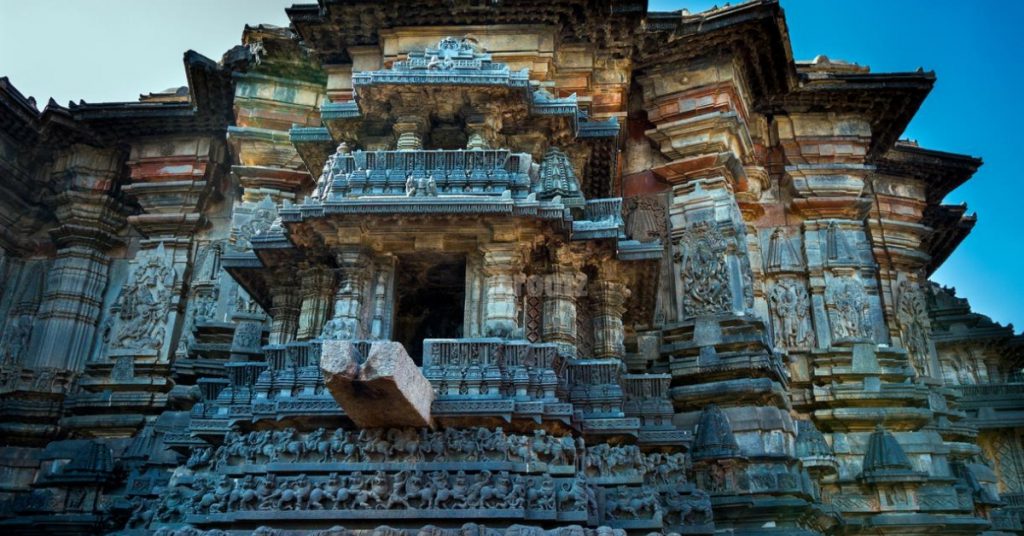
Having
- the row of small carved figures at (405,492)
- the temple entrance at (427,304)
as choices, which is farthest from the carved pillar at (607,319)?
Result: the row of small carved figures at (405,492)

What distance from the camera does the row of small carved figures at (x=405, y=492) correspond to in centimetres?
751

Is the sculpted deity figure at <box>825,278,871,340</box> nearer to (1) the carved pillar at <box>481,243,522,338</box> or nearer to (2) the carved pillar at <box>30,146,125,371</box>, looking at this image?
(1) the carved pillar at <box>481,243,522,338</box>

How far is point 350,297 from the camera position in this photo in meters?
9.16

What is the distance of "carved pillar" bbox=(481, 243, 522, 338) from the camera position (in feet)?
29.2

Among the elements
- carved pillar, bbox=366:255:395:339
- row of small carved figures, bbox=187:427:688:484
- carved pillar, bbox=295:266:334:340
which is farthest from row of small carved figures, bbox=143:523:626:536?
carved pillar, bbox=295:266:334:340

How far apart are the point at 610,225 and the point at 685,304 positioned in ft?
15.5

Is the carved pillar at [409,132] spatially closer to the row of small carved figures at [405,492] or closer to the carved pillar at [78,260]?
the row of small carved figures at [405,492]

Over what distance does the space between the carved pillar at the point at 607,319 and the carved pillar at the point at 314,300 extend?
11.7ft

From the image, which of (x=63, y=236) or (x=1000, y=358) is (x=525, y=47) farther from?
(x=1000, y=358)

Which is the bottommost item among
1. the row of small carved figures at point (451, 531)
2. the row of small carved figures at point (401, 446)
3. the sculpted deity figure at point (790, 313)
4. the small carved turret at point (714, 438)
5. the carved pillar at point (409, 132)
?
the row of small carved figures at point (451, 531)

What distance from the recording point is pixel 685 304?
1377 cm

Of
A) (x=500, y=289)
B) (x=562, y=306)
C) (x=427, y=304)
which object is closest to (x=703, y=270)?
(x=562, y=306)

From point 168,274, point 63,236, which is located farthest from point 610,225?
point 63,236

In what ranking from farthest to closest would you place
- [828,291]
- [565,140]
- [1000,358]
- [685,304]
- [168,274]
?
1. [1000,358]
2. [168,274]
3. [828,291]
4. [685,304]
5. [565,140]
